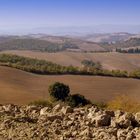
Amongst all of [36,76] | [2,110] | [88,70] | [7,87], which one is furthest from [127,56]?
[2,110]

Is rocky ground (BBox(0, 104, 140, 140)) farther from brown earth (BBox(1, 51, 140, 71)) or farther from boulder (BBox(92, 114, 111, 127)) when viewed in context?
brown earth (BBox(1, 51, 140, 71))

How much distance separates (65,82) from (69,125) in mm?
69678

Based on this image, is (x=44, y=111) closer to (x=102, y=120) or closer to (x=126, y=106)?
(x=102, y=120)

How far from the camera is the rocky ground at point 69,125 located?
9.81m

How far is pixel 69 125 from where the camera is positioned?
10.6 metres

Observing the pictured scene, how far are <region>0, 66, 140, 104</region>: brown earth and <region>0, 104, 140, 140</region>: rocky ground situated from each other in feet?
161

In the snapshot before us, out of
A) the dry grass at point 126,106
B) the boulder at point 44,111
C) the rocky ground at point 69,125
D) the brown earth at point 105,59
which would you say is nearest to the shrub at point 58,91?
the dry grass at point 126,106

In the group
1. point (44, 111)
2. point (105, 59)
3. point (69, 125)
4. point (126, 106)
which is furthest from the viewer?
point (105, 59)

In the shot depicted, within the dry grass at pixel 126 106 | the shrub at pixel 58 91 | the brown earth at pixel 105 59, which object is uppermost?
the dry grass at pixel 126 106

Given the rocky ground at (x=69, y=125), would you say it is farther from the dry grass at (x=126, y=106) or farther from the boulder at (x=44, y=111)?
the dry grass at (x=126, y=106)

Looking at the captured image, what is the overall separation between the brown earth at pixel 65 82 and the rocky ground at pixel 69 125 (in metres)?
49.1

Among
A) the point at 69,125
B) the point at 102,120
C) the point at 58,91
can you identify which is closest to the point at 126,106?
the point at 58,91

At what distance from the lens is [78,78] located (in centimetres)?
8575

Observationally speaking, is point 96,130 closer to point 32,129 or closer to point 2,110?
point 32,129
